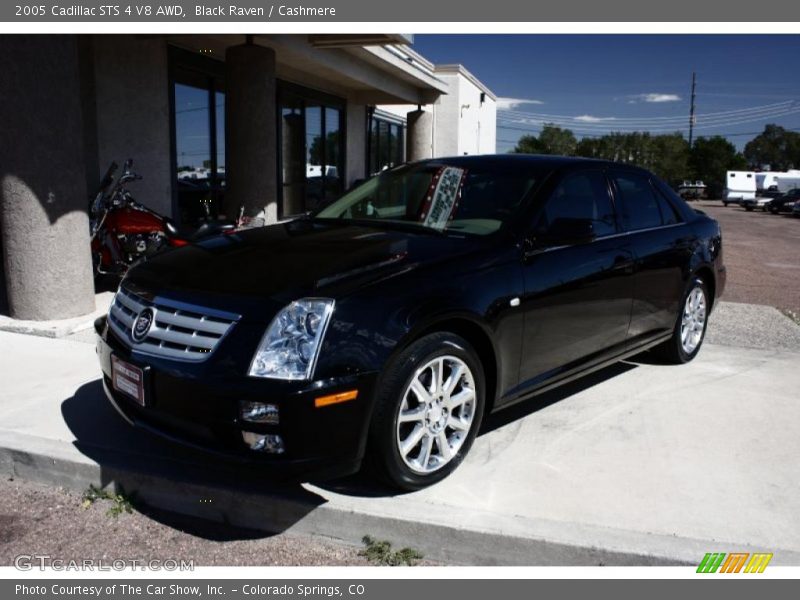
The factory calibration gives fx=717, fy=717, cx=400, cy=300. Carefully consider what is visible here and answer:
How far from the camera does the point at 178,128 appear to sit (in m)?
10.9

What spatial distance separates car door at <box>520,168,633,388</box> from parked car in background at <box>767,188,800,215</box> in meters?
38.9

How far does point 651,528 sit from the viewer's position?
3086 millimetres

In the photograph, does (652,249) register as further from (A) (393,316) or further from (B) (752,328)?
(B) (752,328)

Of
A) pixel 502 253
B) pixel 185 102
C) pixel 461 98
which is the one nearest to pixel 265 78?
pixel 185 102

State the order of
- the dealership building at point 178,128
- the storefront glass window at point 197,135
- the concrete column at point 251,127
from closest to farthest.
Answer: the dealership building at point 178,128, the concrete column at point 251,127, the storefront glass window at point 197,135

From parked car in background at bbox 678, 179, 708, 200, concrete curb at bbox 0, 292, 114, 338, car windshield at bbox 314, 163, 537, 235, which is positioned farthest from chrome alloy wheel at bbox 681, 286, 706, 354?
parked car in background at bbox 678, 179, 708, 200

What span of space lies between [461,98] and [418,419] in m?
26.1

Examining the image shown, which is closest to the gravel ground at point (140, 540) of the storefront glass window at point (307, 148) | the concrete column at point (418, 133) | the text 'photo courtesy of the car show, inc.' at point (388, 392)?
the text 'photo courtesy of the car show, inc.' at point (388, 392)

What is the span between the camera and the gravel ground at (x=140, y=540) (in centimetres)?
303

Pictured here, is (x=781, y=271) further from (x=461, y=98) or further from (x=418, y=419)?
(x=461, y=98)

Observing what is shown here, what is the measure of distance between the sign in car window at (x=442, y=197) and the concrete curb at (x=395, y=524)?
163cm

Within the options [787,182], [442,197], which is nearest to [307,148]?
[442,197]

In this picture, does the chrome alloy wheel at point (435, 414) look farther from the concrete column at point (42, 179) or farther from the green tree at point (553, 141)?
the green tree at point (553, 141)

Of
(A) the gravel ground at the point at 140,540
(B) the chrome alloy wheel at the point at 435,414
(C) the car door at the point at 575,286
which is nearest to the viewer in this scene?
(A) the gravel ground at the point at 140,540
